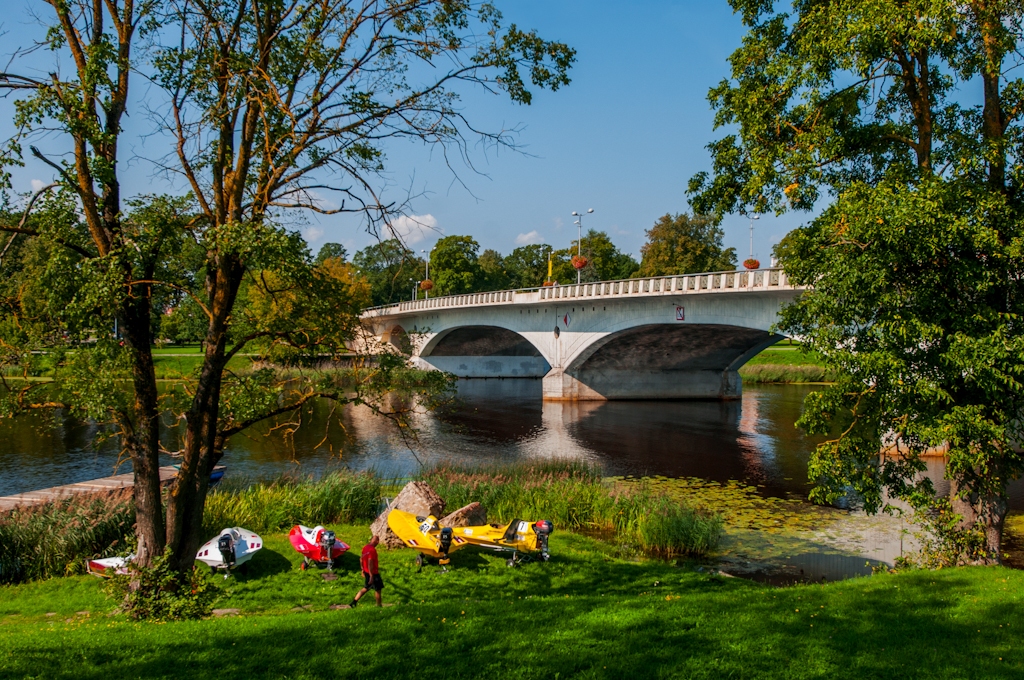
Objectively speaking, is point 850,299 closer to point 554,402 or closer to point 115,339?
point 115,339

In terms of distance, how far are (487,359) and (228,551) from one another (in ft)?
177

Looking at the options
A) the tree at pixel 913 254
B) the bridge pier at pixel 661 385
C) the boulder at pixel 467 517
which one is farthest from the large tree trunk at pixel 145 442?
the bridge pier at pixel 661 385

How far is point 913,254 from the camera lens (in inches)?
393

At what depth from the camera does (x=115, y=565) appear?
31.6ft

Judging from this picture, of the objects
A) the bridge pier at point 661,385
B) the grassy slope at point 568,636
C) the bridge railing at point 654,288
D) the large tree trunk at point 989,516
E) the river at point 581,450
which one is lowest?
the river at point 581,450

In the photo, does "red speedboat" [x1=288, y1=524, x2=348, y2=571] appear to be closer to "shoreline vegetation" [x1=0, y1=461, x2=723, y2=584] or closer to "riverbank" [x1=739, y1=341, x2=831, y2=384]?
"shoreline vegetation" [x1=0, y1=461, x2=723, y2=584]

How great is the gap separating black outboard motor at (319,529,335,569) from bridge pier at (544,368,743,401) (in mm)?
35416

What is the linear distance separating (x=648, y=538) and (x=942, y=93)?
31.8ft

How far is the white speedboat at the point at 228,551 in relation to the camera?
32.6 feet

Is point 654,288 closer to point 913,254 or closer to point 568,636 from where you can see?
point 913,254

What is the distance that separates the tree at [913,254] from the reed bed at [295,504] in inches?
348

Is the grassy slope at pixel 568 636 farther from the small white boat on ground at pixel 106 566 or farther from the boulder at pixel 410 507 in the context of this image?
the boulder at pixel 410 507

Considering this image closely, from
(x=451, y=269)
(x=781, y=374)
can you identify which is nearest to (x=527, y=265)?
(x=451, y=269)

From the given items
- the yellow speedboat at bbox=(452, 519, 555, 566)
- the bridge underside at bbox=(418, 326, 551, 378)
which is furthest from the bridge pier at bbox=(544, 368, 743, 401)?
the yellow speedboat at bbox=(452, 519, 555, 566)
